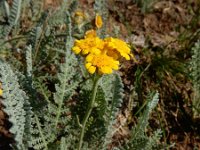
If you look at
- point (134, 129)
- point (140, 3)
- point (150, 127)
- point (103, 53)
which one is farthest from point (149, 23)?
point (103, 53)

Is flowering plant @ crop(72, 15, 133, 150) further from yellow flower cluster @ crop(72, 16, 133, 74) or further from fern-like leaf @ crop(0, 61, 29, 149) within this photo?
fern-like leaf @ crop(0, 61, 29, 149)

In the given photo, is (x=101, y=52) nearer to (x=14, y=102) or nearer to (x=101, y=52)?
(x=101, y=52)

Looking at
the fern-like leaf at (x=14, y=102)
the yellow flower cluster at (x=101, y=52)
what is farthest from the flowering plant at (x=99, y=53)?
the fern-like leaf at (x=14, y=102)

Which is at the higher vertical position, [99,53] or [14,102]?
[99,53]

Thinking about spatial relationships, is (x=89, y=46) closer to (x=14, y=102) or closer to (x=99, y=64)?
(x=99, y=64)

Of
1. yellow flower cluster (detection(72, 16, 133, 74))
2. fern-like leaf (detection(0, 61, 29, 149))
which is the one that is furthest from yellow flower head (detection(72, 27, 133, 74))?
fern-like leaf (detection(0, 61, 29, 149))

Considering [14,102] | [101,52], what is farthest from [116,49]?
[14,102]

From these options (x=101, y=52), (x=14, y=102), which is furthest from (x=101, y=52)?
(x=14, y=102)

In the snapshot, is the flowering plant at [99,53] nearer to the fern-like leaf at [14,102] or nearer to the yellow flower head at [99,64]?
the yellow flower head at [99,64]

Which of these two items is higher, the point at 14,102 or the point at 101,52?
the point at 101,52
